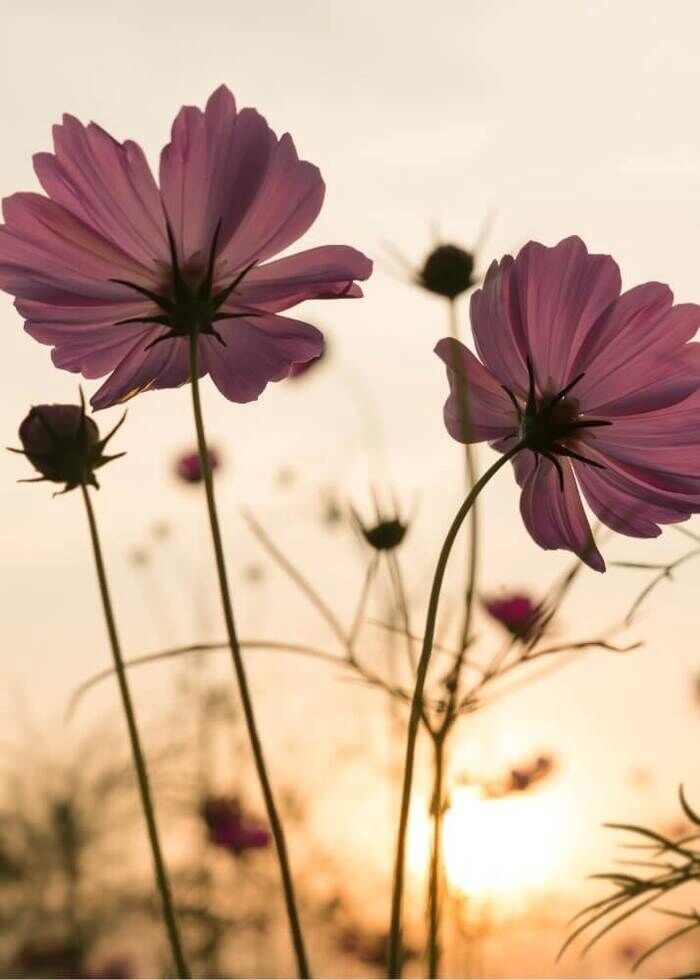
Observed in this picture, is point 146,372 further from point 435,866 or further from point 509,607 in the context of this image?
point 509,607

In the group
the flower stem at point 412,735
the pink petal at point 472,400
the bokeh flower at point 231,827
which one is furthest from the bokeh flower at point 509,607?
the flower stem at point 412,735

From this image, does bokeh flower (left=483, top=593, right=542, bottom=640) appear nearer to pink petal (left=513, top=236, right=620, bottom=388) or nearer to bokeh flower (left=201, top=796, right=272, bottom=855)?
bokeh flower (left=201, top=796, right=272, bottom=855)

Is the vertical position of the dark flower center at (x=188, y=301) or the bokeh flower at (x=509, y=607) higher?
the dark flower center at (x=188, y=301)

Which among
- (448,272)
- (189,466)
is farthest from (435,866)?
(189,466)

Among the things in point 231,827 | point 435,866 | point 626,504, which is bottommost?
point 231,827

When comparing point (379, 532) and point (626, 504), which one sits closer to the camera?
point (626, 504)

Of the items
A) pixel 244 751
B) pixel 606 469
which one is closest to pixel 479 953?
pixel 606 469

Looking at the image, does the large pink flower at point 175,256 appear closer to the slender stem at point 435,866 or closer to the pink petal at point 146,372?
the pink petal at point 146,372

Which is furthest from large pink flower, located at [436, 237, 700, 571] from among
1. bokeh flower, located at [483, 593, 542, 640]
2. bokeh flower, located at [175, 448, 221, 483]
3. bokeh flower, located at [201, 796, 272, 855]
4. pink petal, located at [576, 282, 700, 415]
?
bokeh flower, located at [175, 448, 221, 483]
